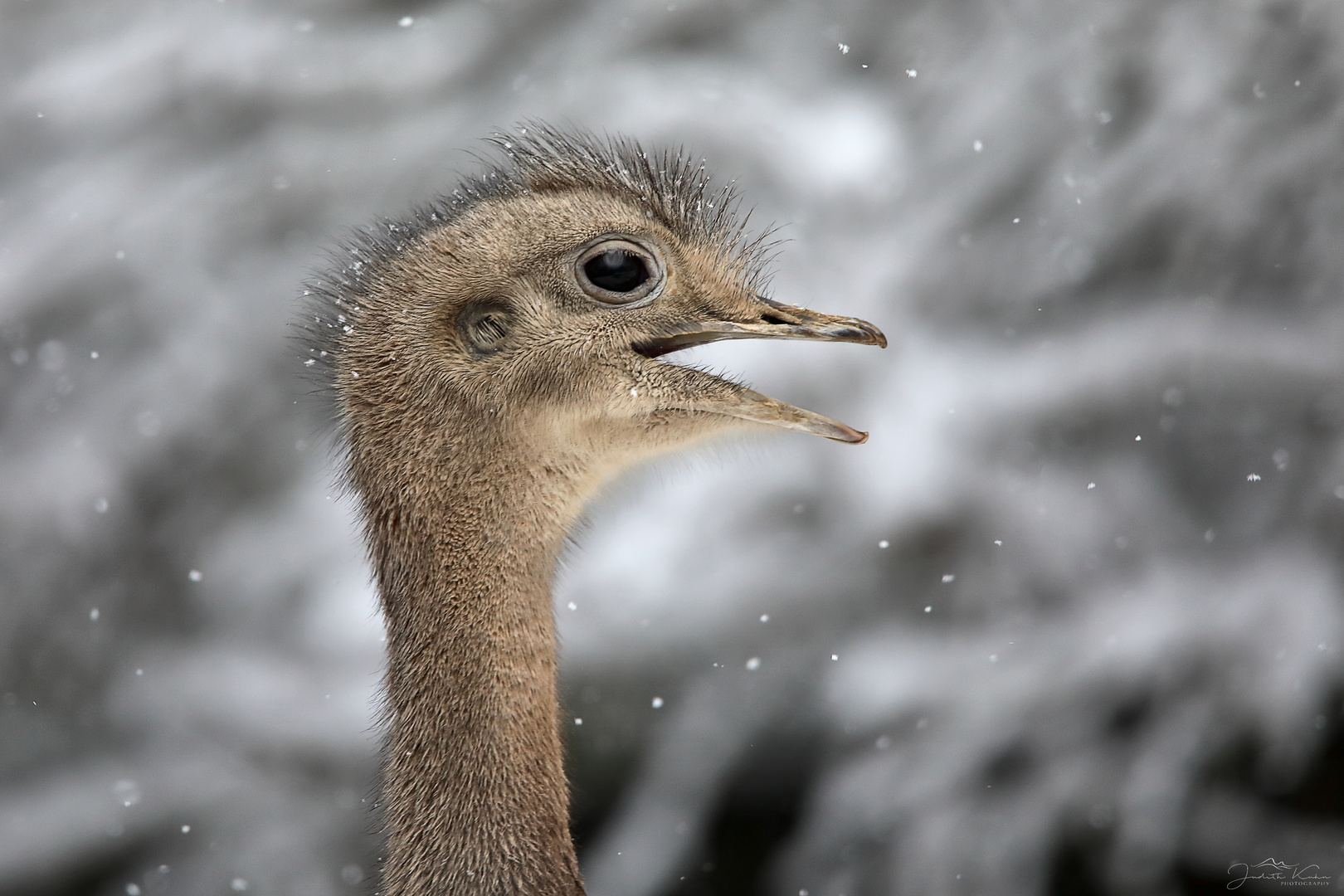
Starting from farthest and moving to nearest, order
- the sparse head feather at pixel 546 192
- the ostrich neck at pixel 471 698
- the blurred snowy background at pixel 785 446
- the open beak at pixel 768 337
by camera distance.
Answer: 1. the blurred snowy background at pixel 785 446
2. the sparse head feather at pixel 546 192
3. the open beak at pixel 768 337
4. the ostrich neck at pixel 471 698

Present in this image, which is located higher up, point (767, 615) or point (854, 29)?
point (854, 29)

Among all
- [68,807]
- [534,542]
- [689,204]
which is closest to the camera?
[534,542]

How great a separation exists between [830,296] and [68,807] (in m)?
2.56

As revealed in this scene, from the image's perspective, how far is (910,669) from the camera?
3486mm

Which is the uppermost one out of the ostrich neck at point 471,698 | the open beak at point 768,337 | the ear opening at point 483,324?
the ear opening at point 483,324

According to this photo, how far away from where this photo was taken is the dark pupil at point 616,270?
1808mm

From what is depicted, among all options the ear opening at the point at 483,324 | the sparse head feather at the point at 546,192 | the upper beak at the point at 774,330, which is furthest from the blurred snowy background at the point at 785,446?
the ear opening at the point at 483,324

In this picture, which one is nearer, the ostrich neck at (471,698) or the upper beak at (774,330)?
the ostrich neck at (471,698)

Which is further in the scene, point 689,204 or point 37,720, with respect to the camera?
point 37,720

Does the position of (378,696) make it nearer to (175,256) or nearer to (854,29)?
(175,256)

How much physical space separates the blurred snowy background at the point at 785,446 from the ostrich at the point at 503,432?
1463 millimetres

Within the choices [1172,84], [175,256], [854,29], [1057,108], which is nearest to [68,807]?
[175,256]

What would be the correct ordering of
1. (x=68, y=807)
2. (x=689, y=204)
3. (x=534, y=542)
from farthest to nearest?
(x=68, y=807), (x=689, y=204), (x=534, y=542)

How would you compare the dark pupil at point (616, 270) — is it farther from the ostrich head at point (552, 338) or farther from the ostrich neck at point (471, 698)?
the ostrich neck at point (471, 698)
